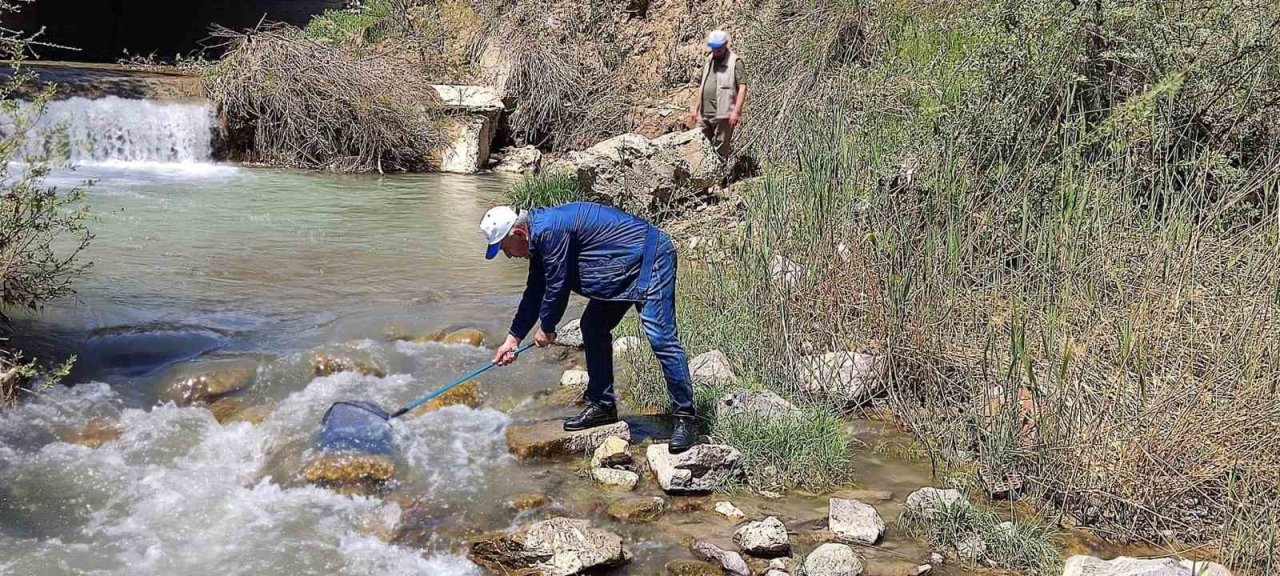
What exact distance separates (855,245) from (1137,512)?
82.5 inches

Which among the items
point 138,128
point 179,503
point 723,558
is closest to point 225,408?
point 179,503

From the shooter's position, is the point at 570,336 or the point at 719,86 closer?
the point at 570,336

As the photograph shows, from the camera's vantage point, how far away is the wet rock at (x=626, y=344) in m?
5.80

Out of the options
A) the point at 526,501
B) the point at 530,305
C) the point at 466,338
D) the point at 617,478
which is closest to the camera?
the point at 526,501

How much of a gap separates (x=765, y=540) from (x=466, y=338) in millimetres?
3020

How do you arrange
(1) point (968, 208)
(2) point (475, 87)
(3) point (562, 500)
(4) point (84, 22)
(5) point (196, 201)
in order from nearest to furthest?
(3) point (562, 500), (1) point (968, 208), (5) point (196, 201), (2) point (475, 87), (4) point (84, 22)

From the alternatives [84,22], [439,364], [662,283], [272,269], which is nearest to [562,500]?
[662,283]

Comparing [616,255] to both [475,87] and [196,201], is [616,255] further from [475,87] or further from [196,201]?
[475,87]

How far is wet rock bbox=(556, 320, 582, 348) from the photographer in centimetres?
641

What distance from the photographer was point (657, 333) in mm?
4762

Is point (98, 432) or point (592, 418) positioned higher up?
point (592, 418)

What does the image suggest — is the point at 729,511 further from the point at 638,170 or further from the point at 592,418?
the point at 638,170

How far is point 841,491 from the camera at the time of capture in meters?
4.65

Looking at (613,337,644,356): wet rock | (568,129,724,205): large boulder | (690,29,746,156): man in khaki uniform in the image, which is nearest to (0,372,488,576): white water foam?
(613,337,644,356): wet rock
